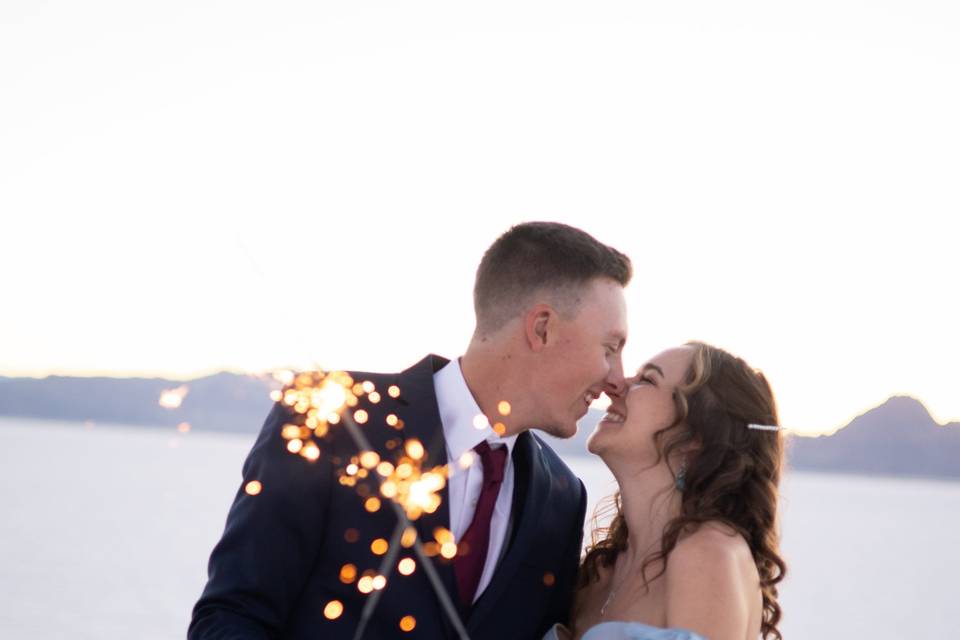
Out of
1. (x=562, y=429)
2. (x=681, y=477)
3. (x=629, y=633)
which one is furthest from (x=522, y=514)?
(x=681, y=477)

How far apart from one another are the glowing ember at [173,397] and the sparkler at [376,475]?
64cm

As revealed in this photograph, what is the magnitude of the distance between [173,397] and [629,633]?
1688 mm

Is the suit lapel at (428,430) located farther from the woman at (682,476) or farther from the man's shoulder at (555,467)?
the woman at (682,476)

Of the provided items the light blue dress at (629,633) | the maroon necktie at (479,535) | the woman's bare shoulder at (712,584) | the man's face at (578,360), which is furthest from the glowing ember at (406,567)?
the woman's bare shoulder at (712,584)

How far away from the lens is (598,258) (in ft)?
11.3

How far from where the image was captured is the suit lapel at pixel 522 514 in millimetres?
3066

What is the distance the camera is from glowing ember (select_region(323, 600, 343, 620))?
2926 millimetres

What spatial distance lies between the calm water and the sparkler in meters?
3.60

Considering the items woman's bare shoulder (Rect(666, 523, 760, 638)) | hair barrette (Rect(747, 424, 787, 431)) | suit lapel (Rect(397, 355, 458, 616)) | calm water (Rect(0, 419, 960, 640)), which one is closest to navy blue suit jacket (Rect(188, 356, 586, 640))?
suit lapel (Rect(397, 355, 458, 616))

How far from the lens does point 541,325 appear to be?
334 centimetres

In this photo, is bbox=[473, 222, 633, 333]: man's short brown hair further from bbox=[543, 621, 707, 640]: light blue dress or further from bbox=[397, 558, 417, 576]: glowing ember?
bbox=[543, 621, 707, 640]: light blue dress

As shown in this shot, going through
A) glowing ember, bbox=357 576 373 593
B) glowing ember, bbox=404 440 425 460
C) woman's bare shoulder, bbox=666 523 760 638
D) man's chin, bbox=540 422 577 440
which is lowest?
woman's bare shoulder, bbox=666 523 760 638

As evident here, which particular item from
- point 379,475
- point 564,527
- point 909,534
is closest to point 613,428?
point 564,527

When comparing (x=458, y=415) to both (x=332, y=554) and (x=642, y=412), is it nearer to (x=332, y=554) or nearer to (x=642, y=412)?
(x=332, y=554)
